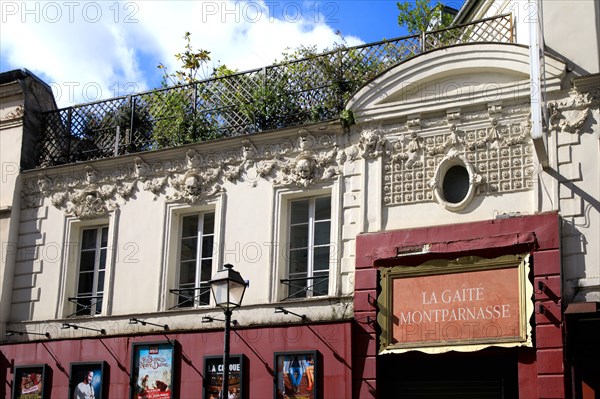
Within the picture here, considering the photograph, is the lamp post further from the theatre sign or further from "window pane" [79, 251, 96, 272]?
"window pane" [79, 251, 96, 272]

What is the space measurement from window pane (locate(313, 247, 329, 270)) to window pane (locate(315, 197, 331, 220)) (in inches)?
22.2

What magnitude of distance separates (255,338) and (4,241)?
5709 millimetres

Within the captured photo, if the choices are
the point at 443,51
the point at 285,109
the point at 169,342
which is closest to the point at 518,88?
the point at 443,51

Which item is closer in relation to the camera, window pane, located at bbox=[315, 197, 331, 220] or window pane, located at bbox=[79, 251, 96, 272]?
window pane, located at bbox=[315, 197, 331, 220]

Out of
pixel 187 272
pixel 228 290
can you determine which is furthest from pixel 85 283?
pixel 228 290

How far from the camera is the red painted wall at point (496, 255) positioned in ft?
41.5

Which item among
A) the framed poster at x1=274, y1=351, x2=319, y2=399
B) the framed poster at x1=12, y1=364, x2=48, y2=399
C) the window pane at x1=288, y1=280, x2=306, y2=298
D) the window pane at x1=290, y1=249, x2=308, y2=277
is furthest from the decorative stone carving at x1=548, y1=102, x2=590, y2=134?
the framed poster at x1=12, y1=364, x2=48, y2=399

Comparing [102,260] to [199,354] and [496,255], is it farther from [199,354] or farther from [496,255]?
[496,255]

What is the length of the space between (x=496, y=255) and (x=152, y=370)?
593cm

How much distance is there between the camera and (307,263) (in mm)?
15305

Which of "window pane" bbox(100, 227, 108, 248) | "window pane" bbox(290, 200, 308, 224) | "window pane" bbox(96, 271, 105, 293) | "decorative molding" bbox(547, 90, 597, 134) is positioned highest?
"decorative molding" bbox(547, 90, 597, 134)

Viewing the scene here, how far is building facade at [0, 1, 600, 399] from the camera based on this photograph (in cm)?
1317

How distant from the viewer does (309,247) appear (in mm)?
15336

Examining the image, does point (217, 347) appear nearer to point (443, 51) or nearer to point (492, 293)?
point (492, 293)
